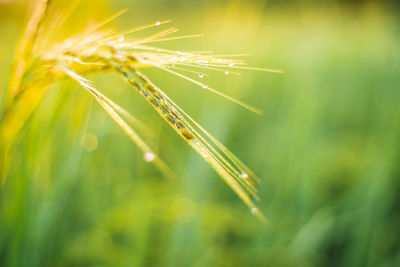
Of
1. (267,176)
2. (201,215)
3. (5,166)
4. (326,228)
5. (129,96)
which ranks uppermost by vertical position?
(129,96)

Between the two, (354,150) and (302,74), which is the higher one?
(302,74)

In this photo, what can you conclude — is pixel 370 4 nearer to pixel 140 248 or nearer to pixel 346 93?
pixel 346 93

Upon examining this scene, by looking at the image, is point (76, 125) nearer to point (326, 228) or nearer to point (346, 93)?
point (326, 228)

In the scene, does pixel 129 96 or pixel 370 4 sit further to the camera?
pixel 370 4

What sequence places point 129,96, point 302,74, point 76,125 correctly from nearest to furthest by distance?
point 76,125 < point 129,96 < point 302,74

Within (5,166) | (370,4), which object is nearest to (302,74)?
(370,4)

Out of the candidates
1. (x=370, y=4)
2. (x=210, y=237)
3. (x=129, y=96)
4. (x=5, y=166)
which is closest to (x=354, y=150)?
(x=210, y=237)

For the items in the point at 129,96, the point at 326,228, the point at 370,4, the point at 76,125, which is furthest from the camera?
the point at 370,4
